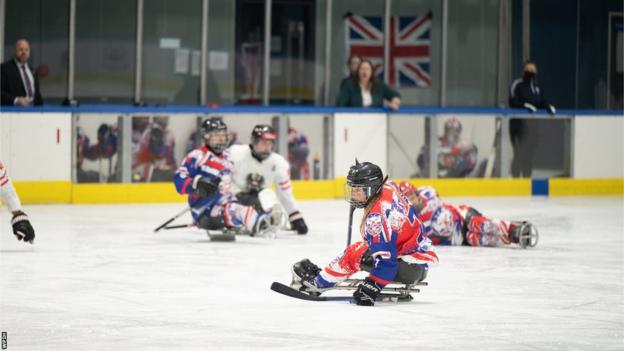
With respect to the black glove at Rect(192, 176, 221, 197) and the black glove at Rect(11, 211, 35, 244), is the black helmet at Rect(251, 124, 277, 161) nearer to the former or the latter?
the black glove at Rect(192, 176, 221, 197)

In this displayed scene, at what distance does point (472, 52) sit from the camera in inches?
749

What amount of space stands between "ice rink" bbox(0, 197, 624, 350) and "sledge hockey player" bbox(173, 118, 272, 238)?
18 centimetres

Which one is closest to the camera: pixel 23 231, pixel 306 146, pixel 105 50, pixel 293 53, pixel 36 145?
pixel 23 231

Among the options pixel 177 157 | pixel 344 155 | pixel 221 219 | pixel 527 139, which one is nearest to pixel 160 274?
pixel 221 219

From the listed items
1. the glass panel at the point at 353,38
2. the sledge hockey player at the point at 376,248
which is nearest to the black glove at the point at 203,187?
the sledge hockey player at the point at 376,248

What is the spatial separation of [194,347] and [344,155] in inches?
368

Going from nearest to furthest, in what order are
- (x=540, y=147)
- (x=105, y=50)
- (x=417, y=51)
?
(x=540, y=147) < (x=105, y=50) < (x=417, y=51)

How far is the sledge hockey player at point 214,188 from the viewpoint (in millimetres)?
10508

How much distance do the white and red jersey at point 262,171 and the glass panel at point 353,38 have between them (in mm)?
6995

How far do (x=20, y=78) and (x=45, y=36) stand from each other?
2.42 m

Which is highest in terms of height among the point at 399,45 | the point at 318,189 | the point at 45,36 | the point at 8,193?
the point at 399,45

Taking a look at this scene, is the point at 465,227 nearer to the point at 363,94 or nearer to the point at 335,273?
the point at 335,273

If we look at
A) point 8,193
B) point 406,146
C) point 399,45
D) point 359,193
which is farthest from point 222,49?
point 359,193

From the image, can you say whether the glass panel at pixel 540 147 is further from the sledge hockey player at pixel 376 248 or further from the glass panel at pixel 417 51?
the sledge hockey player at pixel 376 248
